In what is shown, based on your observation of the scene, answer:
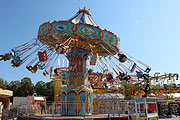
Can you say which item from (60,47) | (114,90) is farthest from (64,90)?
(114,90)

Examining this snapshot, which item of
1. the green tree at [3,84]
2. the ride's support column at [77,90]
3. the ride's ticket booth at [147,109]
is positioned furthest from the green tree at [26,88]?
the ride's ticket booth at [147,109]

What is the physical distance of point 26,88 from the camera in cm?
4897

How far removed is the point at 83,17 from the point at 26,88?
4029 cm

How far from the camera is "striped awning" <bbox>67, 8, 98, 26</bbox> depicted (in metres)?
14.8

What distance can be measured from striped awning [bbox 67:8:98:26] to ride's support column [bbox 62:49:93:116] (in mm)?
2712

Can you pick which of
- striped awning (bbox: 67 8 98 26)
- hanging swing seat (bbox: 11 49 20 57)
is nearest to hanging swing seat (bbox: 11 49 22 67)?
hanging swing seat (bbox: 11 49 20 57)

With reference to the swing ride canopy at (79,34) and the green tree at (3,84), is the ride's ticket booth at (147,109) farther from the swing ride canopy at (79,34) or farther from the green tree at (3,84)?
the green tree at (3,84)

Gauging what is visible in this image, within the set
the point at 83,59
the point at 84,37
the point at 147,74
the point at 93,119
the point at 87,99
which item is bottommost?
the point at 93,119

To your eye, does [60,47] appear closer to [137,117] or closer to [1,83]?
[137,117]

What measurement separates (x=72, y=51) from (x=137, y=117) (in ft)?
26.1

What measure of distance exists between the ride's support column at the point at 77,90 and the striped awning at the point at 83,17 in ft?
8.90

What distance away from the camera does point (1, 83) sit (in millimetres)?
48094

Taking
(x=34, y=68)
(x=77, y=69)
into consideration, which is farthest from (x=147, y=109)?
(x=34, y=68)

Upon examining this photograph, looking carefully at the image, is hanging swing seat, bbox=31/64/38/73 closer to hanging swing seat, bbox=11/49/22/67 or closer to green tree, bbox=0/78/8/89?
hanging swing seat, bbox=11/49/22/67
